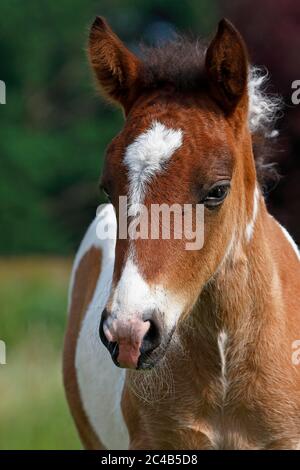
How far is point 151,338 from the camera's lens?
A: 3.29m

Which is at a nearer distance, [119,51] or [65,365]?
[119,51]

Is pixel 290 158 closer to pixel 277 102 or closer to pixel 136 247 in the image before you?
pixel 277 102

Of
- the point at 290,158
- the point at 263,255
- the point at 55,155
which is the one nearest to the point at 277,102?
the point at 263,255

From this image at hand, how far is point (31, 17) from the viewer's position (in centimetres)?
2455

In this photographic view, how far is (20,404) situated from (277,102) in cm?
476

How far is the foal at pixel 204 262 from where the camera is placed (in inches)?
135

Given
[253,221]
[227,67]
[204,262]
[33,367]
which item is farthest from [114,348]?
[33,367]

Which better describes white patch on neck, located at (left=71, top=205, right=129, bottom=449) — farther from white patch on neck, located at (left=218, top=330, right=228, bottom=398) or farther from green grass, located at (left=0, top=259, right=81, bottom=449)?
green grass, located at (left=0, top=259, right=81, bottom=449)

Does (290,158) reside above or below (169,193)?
above

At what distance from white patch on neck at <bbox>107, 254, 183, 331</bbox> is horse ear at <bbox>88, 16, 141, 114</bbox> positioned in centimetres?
92

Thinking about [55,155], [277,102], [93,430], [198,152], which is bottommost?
[93,430]

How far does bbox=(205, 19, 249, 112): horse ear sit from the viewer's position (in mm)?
3672

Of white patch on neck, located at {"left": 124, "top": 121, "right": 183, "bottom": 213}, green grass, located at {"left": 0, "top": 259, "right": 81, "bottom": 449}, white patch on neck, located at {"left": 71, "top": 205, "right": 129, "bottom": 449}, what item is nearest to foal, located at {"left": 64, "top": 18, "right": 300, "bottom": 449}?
white patch on neck, located at {"left": 124, "top": 121, "right": 183, "bottom": 213}

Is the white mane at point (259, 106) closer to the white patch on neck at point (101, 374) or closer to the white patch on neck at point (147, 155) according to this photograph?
the white patch on neck at point (147, 155)
